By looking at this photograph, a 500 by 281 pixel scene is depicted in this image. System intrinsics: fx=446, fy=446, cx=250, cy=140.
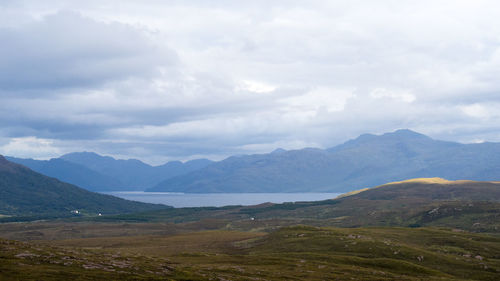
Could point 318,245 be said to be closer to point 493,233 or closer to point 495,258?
point 495,258

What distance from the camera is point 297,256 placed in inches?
4700

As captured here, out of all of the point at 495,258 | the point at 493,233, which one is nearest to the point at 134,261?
the point at 495,258

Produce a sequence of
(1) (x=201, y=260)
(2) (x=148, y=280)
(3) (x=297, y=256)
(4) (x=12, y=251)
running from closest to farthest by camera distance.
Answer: (2) (x=148, y=280) < (4) (x=12, y=251) < (1) (x=201, y=260) < (3) (x=297, y=256)

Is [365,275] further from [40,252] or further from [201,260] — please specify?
[40,252]

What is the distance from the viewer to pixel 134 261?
9056 cm

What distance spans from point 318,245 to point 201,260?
4202 cm

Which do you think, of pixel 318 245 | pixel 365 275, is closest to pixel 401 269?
pixel 365 275

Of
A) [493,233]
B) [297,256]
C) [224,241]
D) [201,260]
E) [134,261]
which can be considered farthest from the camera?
[493,233]

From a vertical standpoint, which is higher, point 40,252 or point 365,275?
point 40,252

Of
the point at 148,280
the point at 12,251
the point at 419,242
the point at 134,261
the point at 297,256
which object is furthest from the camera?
the point at 419,242

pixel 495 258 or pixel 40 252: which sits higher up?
pixel 40 252

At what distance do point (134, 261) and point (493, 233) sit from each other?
171584 millimetres

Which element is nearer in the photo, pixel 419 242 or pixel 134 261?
pixel 134 261

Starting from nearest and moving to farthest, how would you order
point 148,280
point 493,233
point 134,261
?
point 148,280 → point 134,261 → point 493,233
